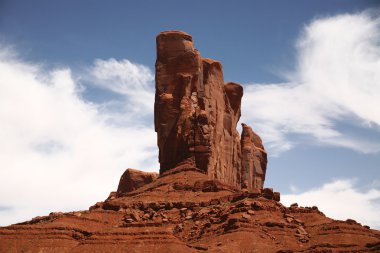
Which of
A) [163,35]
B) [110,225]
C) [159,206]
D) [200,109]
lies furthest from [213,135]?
[110,225]

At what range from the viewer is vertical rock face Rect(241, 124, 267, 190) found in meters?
121

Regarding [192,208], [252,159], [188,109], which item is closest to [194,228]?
[192,208]

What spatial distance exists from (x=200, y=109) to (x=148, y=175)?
30696mm

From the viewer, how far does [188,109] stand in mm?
88500

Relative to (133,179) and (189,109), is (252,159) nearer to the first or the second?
(133,179)

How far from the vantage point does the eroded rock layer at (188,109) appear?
86.2m

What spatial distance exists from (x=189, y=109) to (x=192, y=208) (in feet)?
66.1

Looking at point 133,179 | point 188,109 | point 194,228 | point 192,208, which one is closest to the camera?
point 194,228

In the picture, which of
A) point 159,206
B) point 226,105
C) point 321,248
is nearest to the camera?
point 321,248

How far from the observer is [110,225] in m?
67.6

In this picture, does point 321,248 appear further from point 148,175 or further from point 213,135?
point 148,175

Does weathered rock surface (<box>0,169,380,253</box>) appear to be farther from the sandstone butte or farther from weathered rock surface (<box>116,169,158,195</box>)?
weathered rock surface (<box>116,169,158,195</box>)

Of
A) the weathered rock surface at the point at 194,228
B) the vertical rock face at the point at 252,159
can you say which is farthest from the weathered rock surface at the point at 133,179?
the weathered rock surface at the point at 194,228

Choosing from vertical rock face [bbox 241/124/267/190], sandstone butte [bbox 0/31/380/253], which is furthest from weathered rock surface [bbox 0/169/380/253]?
vertical rock face [bbox 241/124/267/190]
